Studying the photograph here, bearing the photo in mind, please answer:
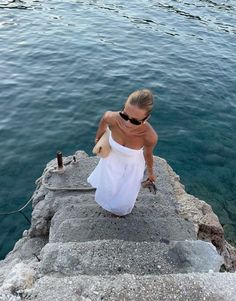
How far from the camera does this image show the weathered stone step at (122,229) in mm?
5176

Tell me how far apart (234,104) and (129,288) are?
9.37 meters

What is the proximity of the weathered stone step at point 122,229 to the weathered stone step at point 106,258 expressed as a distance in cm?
57

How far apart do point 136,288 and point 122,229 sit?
1.66 meters

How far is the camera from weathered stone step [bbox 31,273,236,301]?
3.57m

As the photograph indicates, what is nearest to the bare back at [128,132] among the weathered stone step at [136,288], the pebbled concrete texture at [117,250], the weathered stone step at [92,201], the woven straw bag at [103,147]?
the woven straw bag at [103,147]

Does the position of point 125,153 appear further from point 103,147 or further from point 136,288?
point 136,288

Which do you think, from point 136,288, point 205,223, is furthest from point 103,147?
point 205,223

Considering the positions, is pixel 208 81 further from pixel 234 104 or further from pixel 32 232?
pixel 32 232

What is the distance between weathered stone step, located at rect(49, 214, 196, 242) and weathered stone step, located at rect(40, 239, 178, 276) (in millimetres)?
572

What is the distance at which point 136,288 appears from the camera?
145 inches

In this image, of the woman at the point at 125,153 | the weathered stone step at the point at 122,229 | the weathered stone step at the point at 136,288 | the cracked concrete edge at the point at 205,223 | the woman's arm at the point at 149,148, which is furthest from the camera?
the cracked concrete edge at the point at 205,223

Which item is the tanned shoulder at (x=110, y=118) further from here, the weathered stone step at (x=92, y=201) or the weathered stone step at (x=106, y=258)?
the weathered stone step at (x=92, y=201)

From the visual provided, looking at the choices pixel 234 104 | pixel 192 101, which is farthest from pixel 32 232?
pixel 234 104

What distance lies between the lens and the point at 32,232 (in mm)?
6117
